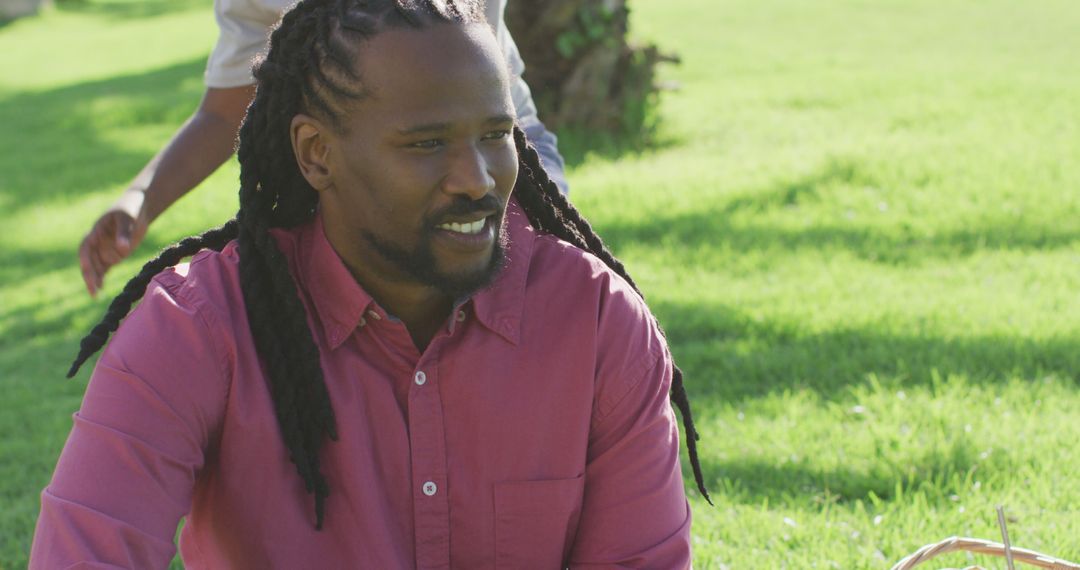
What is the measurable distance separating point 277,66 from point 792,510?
2002 mm

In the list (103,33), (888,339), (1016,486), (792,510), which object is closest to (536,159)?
(792,510)

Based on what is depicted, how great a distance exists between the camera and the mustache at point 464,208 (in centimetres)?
233

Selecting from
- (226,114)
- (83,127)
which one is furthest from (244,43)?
(83,127)

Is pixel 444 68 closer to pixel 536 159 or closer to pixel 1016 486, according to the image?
pixel 536 159

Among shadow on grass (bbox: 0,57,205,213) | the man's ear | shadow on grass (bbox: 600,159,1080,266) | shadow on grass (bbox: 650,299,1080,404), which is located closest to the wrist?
the man's ear

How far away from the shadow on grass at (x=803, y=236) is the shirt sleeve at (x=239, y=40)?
330 cm

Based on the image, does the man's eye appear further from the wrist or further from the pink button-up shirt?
the wrist

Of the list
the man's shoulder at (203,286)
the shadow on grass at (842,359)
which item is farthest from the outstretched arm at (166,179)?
the shadow on grass at (842,359)

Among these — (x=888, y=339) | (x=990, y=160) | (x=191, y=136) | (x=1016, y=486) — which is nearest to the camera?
(x=191, y=136)

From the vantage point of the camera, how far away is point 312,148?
2443mm

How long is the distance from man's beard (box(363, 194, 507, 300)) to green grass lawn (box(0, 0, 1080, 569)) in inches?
54.7

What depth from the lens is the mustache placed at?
7.63 feet

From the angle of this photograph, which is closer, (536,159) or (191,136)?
(536,159)

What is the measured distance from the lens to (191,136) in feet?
10.7
